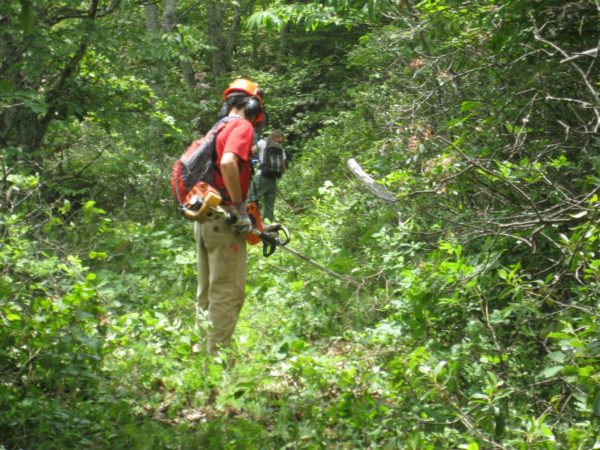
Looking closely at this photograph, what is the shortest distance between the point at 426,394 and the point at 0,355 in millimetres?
2593

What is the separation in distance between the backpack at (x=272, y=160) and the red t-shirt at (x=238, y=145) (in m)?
6.01

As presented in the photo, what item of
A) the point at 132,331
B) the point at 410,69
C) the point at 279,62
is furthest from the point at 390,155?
the point at 279,62

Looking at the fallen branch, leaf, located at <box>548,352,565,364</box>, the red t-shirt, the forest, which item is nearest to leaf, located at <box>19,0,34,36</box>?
the forest

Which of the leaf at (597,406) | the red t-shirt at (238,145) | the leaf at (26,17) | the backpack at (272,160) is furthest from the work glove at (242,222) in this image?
the backpack at (272,160)

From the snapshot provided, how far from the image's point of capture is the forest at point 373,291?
4066 millimetres

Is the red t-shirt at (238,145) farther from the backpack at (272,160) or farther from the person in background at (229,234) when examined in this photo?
the backpack at (272,160)

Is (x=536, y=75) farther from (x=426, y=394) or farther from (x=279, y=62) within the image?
(x=279, y=62)

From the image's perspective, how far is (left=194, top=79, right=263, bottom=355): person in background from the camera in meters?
5.54

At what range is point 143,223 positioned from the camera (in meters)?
10.9

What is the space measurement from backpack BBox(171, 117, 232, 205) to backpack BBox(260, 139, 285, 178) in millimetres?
6095

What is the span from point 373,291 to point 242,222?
189 cm

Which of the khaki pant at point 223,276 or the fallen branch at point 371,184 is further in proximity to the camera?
the fallen branch at point 371,184

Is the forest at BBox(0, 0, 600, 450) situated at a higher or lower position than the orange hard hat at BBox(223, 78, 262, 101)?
lower

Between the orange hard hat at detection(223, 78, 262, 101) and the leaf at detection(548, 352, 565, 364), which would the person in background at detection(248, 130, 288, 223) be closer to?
the orange hard hat at detection(223, 78, 262, 101)
